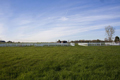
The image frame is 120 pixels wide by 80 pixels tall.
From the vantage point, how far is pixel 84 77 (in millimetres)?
4055

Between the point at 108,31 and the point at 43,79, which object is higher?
the point at 108,31

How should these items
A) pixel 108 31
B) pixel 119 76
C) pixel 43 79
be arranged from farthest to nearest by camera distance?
pixel 108 31 < pixel 119 76 < pixel 43 79

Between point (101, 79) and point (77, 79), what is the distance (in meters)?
1.11

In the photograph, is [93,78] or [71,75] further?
[71,75]

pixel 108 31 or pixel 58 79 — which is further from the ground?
pixel 108 31

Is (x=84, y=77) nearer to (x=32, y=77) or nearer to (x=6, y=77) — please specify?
(x=32, y=77)

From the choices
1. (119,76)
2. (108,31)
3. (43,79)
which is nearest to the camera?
(43,79)

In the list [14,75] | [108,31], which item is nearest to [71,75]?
[14,75]

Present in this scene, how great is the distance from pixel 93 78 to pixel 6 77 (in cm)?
420

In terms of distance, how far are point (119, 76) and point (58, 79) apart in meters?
3.08

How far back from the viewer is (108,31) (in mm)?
49062

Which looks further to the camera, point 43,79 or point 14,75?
point 14,75

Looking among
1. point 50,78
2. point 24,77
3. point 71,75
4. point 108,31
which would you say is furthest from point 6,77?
point 108,31

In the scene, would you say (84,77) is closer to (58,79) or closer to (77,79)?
(77,79)
